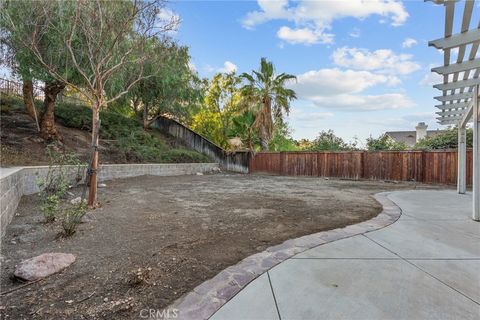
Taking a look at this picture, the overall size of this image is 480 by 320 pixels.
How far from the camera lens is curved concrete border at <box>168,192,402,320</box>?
1.82m

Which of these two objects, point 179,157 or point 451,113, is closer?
point 451,113

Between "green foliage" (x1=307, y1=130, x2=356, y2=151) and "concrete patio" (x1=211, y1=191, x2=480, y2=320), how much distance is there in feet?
42.1

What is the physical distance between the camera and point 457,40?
10.3 ft

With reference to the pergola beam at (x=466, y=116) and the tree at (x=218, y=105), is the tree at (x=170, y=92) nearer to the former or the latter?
the tree at (x=218, y=105)

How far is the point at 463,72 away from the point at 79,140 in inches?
406

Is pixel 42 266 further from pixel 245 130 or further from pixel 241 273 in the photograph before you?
pixel 245 130

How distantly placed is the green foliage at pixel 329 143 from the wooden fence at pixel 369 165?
11.7 ft

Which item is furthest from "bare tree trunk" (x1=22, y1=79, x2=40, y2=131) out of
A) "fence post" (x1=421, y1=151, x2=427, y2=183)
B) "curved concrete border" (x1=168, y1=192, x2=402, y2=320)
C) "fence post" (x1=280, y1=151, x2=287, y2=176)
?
"fence post" (x1=421, y1=151, x2=427, y2=183)

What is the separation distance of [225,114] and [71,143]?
11134 millimetres

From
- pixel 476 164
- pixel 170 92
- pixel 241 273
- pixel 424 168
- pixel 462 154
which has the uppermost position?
pixel 170 92

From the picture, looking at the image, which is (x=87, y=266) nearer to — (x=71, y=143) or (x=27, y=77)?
(x=27, y=77)

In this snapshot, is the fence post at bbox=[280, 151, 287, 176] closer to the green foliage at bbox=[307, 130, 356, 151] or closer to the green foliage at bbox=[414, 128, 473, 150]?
the green foliage at bbox=[307, 130, 356, 151]

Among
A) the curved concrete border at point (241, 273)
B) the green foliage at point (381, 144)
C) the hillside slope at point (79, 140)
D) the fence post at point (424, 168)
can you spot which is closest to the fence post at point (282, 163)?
the hillside slope at point (79, 140)

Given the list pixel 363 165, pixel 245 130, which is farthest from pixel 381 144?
pixel 245 130
